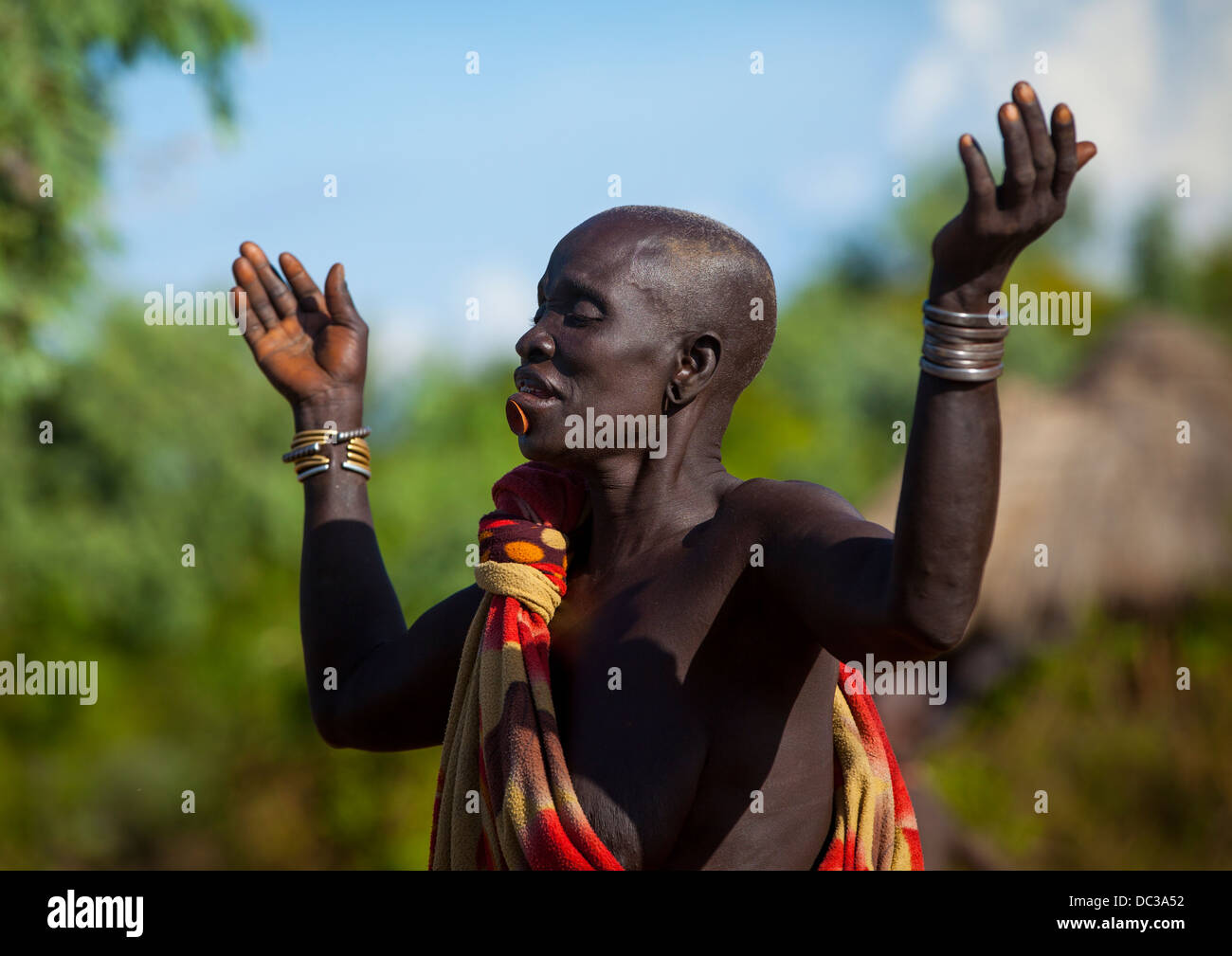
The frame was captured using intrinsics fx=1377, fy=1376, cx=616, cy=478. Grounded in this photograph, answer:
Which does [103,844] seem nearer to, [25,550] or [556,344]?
[25,550]

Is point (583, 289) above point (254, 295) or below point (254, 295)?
below

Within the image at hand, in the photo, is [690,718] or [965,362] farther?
[690,718]

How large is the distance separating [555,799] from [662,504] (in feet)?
1.92

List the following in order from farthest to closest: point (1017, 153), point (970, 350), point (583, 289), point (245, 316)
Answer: point (245, 316) < point (583, 289) < point (970, 350) < point (1017, 153)

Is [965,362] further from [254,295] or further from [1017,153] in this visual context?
[254,295]

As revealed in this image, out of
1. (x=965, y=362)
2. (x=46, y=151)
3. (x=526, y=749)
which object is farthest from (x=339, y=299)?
(x=46, y=151)

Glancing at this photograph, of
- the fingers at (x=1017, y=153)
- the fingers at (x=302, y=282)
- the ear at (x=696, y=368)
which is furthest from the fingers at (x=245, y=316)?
the fingers at (x=1017, y=153)

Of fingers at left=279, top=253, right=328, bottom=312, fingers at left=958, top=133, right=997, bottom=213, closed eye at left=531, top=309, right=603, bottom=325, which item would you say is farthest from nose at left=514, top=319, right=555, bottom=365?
fingers at left=958, top=133, right=997, bottom=213

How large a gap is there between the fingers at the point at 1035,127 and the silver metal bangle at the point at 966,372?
26 centimetres

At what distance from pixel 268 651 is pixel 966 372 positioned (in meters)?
13.1

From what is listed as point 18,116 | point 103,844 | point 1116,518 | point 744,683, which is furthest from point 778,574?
point 103,844

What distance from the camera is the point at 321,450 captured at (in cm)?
296

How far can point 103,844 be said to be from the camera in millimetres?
14336

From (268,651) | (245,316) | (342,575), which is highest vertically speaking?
(245,316)
